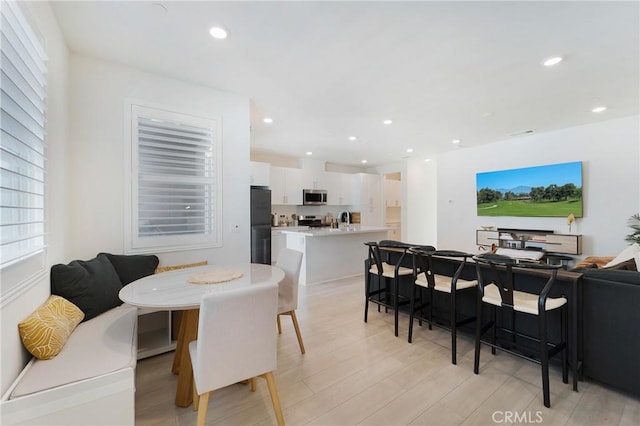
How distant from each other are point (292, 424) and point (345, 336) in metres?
1.22

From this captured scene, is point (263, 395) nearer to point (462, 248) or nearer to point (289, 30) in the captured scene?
point (289, 30)

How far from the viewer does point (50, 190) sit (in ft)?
6.28

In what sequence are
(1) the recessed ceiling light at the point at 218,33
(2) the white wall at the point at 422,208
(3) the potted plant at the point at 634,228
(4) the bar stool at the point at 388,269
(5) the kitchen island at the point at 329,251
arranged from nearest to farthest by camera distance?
(1) the recessed ceiling light at the point at 218,33
(4) the bar stool at the point at 388,269
(3) the potted plant at the point at 634,228
(5) the kitchen island at the point at 329,251
(2) the white wall at the point at 422,208

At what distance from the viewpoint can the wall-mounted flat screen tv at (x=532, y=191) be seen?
15.0 ft

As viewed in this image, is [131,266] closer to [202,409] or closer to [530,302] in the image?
[202,409]

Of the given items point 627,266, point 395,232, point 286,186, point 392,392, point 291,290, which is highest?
point 286,186

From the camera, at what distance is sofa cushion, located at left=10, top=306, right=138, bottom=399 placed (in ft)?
4.21

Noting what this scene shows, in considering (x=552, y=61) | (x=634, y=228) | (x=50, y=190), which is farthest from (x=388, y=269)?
(x=634, y=228)

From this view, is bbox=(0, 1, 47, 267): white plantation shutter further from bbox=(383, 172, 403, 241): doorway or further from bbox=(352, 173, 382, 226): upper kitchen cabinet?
bbox=(383, 172, 403, 241): doorway

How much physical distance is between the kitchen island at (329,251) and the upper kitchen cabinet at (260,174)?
1.52 meters

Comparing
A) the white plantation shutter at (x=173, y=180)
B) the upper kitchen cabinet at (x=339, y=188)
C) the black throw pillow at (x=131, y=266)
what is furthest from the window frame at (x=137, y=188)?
the upper kitchen cabinet at (x=339, y=188)

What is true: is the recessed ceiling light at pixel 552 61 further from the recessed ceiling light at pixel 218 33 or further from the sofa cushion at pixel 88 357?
the sofa cushion at pixel 88 357

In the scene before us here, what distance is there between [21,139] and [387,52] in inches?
104
